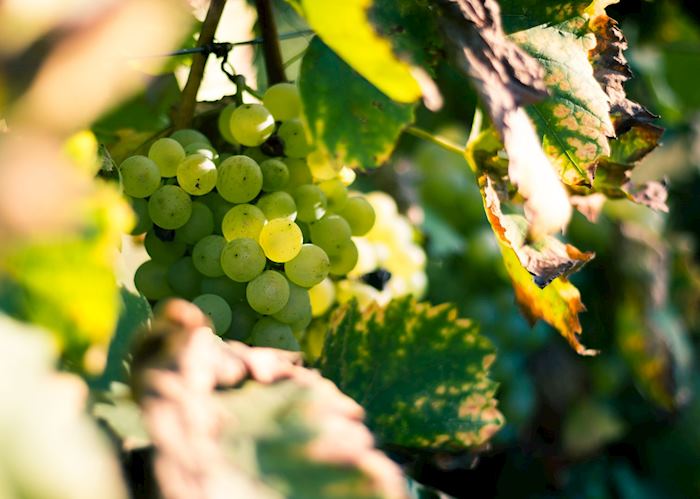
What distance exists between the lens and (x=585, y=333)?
1.30 m

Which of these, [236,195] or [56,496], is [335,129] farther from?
[56,496]

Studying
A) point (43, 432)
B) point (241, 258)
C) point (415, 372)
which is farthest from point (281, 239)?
point (43, 432)

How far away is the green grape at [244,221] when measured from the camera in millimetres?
527

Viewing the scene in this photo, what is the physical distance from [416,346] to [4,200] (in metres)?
0.38

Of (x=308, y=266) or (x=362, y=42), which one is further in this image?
(x=308, y=266)

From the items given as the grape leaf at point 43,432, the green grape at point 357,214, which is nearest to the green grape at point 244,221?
the green grape at point 357,214

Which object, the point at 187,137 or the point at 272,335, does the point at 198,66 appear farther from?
the point at 272,335

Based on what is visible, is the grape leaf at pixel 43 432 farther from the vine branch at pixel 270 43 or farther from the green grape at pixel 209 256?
the vine branch at pixel 270 43

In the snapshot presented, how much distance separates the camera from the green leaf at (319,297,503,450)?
0.56 metres

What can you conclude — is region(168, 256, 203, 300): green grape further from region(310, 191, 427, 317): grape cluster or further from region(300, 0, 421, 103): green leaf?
region(300, 0, 421, 103): green leaf

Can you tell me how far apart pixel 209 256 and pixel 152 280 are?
0.05 meters

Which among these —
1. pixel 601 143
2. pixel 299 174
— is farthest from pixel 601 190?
pixel 299 174

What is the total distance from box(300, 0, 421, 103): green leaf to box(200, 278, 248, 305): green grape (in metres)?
0.21

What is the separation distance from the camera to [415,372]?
0.56m
